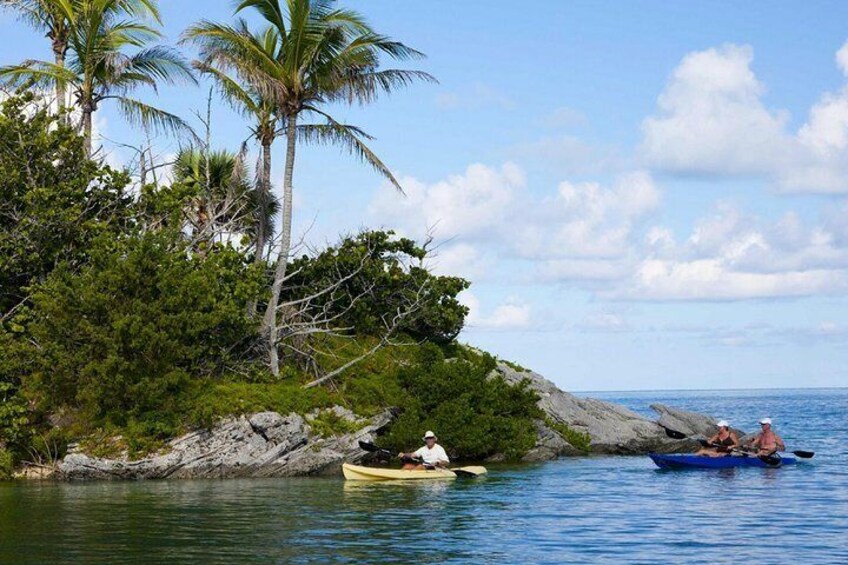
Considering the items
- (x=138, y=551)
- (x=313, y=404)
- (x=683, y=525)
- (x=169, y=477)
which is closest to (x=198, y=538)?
(x=138, y=551)

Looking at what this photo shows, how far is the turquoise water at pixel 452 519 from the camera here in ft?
62.6

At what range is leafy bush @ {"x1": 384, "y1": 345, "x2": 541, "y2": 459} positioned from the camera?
3597 centimetres

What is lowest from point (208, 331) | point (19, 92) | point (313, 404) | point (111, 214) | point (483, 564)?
point (483, 564)

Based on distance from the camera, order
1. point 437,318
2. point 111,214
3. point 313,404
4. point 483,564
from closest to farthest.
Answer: point 483,564 → point 313,404 → point 111,214 → point 437,318

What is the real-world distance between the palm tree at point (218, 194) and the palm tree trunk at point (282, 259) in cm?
185

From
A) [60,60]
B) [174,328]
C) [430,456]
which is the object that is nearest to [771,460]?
[430,456]

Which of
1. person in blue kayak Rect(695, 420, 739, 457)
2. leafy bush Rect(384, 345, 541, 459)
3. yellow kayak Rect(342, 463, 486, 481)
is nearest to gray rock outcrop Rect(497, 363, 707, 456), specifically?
leafy bush Rect(384, 345, 541, 459)

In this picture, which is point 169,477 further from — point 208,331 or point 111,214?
point 111,214

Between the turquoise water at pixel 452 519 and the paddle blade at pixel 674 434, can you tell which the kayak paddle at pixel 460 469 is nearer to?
the turquoise water at pixel 452 519

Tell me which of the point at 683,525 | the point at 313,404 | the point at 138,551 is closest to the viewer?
the point at 138,551

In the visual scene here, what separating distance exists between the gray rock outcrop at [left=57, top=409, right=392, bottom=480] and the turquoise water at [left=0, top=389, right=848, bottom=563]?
1.20m

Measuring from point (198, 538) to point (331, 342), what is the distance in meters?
19.0

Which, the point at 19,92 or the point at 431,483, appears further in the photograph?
the point at 19,92

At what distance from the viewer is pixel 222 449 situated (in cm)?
3275
